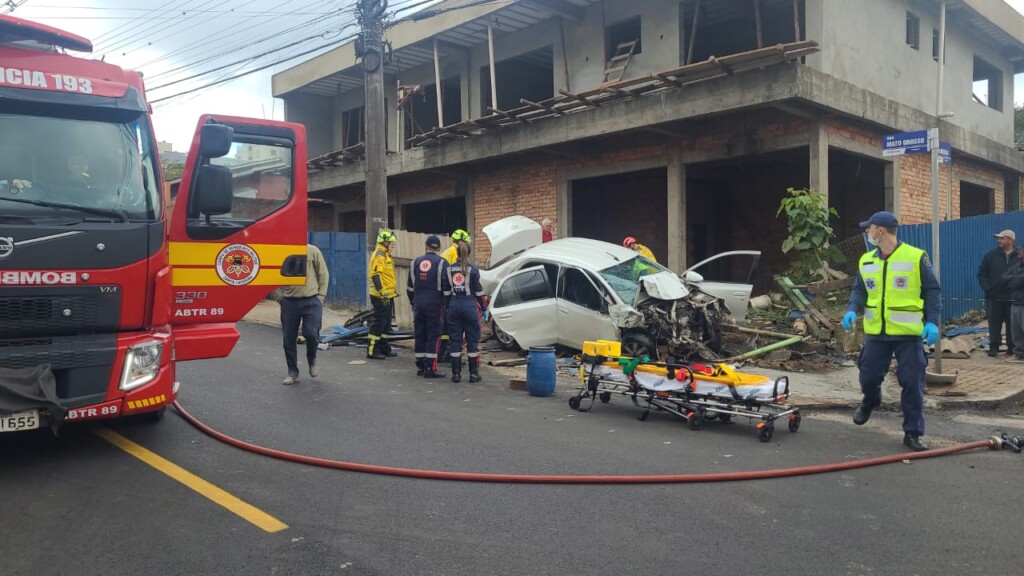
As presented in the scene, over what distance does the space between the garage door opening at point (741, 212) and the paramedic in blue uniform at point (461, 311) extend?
37.6 ft

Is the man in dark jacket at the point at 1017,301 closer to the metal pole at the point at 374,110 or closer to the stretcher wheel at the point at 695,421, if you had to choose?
the stretcher wheel at the point at 695,421

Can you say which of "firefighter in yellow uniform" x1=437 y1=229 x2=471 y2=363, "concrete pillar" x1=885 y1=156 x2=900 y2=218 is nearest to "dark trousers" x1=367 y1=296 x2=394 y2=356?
"firefighter in yellow uniform" x1=437 y1=229 x2=471 y2=363

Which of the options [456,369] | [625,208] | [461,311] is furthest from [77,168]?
[625,208]

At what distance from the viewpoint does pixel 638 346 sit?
940cm

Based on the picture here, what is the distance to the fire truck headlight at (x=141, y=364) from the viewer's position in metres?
4.80

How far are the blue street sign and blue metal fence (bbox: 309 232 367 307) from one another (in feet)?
39.3

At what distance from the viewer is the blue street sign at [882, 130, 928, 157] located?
8134 millimetres

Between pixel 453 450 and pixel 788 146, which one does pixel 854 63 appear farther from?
pixel 453 450

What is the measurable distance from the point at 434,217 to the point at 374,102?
39.4ft

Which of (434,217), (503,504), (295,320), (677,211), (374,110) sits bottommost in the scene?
(503,504)

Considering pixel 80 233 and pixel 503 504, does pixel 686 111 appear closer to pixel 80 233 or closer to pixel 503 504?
pixel 503 504

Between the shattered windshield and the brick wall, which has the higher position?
the brick wall

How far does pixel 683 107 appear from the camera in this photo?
512 inches

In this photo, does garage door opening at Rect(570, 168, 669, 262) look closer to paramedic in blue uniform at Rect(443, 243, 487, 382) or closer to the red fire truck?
paramedic in blue uniform at Rect(443, 243, 487, 382)
